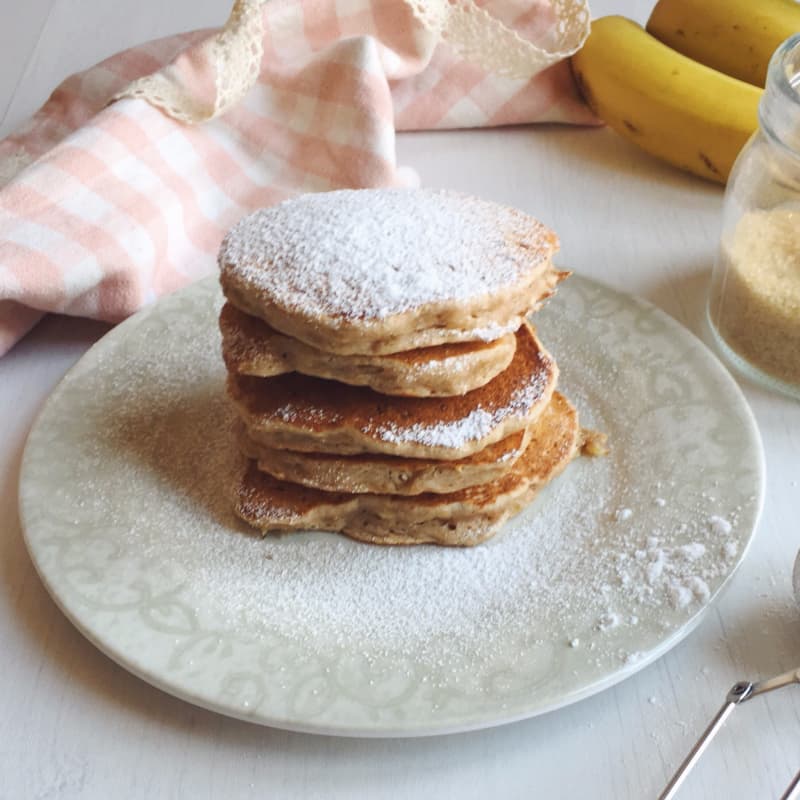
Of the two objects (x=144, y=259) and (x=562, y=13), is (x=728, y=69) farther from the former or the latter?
(x=144, y=259)

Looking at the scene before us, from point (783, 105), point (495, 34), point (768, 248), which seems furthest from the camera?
point (495, 34)

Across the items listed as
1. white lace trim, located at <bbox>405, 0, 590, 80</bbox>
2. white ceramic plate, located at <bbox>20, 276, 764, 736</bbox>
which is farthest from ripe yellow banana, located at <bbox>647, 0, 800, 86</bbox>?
white ceramic plate, located at <bbox>20, 276, 764, 736</bbox>

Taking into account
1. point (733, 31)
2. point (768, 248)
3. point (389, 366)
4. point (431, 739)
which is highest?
point (733, 31)

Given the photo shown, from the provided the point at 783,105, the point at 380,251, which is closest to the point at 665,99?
the point at 783,105

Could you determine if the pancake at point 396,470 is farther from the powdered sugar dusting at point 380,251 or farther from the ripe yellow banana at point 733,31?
the ripe yellow banana at point 733,31

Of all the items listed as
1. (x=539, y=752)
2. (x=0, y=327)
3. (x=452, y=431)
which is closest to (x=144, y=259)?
(x=0, y=327)

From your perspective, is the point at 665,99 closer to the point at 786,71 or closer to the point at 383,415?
the point at 786,71
